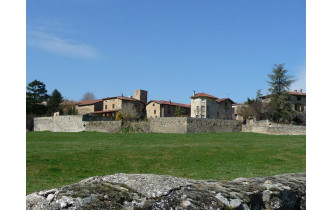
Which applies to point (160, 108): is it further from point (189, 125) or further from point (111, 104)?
point (189, 125)

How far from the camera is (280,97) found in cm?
5356

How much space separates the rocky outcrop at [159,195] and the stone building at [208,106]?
199 feet

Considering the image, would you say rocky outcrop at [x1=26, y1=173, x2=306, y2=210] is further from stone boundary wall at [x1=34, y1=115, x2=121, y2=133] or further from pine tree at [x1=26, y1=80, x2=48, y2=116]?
pine tree at [x1=26, y1=80, x2=48, y2=116]

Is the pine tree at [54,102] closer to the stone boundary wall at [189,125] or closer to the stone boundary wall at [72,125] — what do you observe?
the stone boundary wall at [72,125]

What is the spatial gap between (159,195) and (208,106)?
6222 cm

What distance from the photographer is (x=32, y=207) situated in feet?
8.80

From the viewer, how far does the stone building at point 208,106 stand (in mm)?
64250

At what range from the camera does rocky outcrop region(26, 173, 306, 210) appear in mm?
2721

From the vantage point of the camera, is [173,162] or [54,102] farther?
[54,102]

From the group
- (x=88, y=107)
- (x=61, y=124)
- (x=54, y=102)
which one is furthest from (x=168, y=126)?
(x=88, y=107)

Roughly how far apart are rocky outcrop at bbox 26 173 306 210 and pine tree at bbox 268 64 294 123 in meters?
52.6

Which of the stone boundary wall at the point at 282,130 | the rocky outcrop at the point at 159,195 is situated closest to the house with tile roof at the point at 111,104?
the stone boundary wall at the point at 282,130

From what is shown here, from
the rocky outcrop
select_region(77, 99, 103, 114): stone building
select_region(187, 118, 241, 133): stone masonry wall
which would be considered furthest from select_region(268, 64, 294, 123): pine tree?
the rocky outcrop
